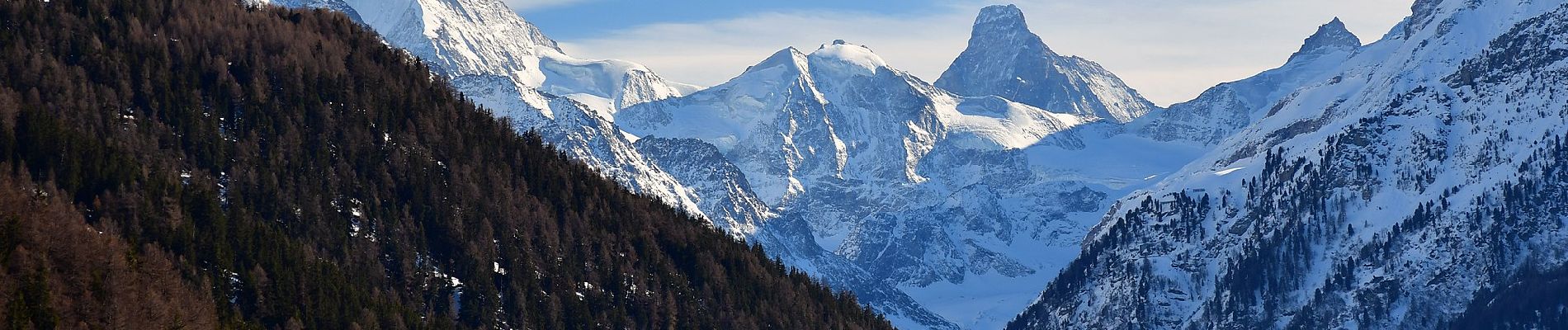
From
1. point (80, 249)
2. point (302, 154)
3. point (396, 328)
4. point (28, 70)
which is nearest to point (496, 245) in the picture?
point (302, 154)

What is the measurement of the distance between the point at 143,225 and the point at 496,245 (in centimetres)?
4734

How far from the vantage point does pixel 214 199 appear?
166 metres

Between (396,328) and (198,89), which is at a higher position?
(198,89)

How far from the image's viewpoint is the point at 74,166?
6166 inches

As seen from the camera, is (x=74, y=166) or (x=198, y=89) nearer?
(x=74, y=166)

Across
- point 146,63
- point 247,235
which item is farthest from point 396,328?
point 146,63

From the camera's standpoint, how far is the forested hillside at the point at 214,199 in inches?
5423

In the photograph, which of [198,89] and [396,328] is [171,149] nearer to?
[198,89]

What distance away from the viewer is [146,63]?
182625 mm

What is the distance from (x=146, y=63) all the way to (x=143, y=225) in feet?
102

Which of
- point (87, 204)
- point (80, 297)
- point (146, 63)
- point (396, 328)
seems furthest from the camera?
point (146, 63)

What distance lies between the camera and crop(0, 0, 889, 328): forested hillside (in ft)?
452

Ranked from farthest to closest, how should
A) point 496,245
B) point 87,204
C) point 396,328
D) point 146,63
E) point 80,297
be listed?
point 496,245
point 146,63
point 396,328
point 87,204
point 80,297

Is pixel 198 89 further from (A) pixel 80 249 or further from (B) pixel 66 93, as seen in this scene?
(A) pixel 80 249
